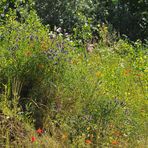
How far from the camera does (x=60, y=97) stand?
210 inches

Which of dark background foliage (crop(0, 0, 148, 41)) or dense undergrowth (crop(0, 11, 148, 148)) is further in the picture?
dark background foliage (crop(0, 0, 148, 41))

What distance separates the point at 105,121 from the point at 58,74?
861mm

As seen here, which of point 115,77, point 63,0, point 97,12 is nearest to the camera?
point 115,77

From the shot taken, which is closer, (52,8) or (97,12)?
(52,8)

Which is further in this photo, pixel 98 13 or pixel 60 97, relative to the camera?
pixel 98 13

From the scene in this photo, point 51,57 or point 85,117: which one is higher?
point 51,57

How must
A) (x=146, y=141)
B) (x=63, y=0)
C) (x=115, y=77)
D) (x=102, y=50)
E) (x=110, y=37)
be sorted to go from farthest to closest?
(x=63, y=0)
(x=110, y=37)
(x=102, y=50)
(x=115, y=77)
(x=146, y=141)

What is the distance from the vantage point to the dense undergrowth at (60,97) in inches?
187

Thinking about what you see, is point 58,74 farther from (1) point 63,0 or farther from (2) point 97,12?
(2) point 97,12

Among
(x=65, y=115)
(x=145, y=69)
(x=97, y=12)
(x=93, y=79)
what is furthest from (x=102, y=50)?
(x=97, y=12)

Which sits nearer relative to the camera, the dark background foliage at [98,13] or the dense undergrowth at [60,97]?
the dense undergrowth at [60,97]

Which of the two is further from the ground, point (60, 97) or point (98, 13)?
point (60, 97)

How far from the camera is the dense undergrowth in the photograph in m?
4.76

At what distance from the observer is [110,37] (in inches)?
347
